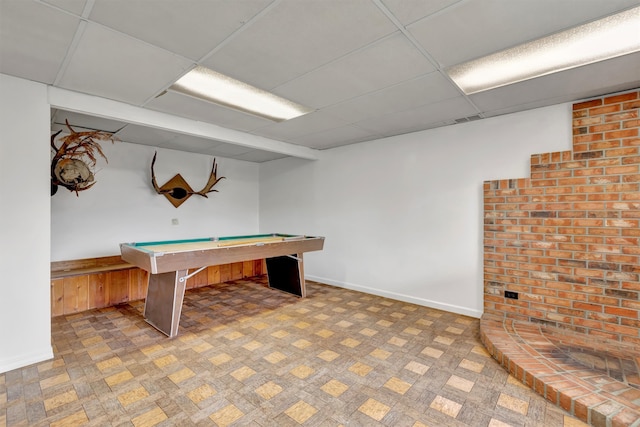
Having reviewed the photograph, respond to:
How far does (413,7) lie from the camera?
1596 mm

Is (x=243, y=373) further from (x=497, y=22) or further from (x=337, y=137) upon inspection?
(x=337, y=137)

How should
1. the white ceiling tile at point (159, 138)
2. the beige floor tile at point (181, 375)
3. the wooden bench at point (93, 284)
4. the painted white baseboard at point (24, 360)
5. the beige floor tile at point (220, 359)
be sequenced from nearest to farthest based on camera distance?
the beige floor tile at point (181, 375)
the painted white baseboard at point (24, 360)
the beige floor tile at point (220, 359)
the wooden bench at point (93, 284)
the white ceiling tile at point (159, 138)

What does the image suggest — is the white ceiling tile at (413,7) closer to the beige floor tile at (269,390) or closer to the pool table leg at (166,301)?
the beige floor tile at (269,390)

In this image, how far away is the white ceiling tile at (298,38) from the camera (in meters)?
1.63

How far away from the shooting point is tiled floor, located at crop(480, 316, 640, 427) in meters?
1.76

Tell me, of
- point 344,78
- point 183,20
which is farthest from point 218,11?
point 344,78

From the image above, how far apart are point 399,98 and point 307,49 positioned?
126cm

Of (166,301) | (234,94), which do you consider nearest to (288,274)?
(166,301)

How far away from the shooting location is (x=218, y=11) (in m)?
1.62

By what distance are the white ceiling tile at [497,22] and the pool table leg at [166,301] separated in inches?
121

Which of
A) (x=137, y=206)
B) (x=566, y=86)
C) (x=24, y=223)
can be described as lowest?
(x=24, y=223)

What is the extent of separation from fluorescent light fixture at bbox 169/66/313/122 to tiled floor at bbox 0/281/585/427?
8.24ft

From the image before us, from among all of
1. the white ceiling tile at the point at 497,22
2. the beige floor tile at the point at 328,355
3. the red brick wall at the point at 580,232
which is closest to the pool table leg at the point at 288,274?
the beige floor tile at the point at 328,355

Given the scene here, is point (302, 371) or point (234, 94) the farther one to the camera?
point (234, 94)
